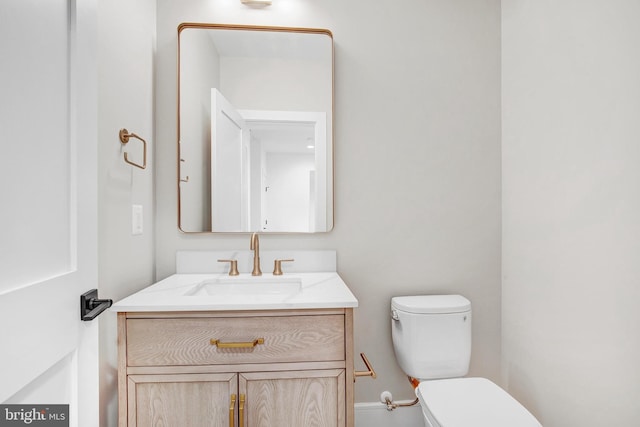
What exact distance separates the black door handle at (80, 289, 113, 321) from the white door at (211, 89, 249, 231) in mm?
836

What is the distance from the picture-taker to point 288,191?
1.62 meters

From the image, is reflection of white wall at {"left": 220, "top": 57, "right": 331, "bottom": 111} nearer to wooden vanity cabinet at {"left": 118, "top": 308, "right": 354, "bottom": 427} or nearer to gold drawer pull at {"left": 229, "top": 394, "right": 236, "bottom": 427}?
wooden vanity cabinet at {"left": 118, "top": 308, "right": 354, "bottom": 427}

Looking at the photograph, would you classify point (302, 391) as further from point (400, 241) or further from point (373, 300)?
point (400, 241)

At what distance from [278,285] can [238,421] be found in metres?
0.56

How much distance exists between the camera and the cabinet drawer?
1.07 metres

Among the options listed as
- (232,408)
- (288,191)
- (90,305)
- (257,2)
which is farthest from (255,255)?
(257,2)

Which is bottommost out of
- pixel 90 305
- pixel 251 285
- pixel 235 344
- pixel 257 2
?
pixel 235 344

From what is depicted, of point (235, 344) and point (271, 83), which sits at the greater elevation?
point (271, 83)

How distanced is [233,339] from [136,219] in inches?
27.1

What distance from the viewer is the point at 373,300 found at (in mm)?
1675

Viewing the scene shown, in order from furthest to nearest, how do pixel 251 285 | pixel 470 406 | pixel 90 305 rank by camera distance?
pixel 251 285 → pixel 470 406 → pixel 90 305

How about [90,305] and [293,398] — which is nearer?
[90,305]
